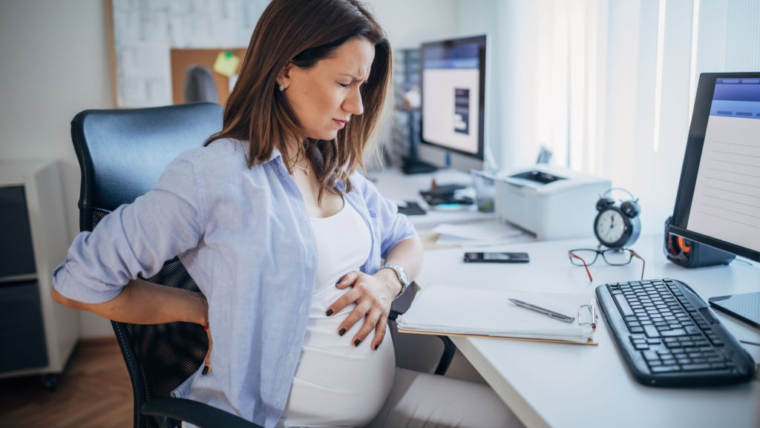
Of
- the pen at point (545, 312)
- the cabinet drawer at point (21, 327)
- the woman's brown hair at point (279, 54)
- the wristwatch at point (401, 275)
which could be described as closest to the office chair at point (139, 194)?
the woman's brown hair at point (279, 54)

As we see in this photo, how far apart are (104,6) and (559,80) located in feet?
6.31

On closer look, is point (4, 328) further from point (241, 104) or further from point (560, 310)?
point (560, 310)

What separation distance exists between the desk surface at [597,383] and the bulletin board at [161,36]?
1.90m

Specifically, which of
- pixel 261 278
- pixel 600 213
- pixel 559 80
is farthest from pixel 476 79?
pixel 261 278

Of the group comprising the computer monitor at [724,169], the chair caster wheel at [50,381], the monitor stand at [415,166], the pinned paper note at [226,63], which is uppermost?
the pinned paper note at [226,63]

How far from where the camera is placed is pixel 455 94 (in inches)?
87.7

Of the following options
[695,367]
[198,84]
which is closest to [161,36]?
[198,84]

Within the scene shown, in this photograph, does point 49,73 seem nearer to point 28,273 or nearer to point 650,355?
point 28,273

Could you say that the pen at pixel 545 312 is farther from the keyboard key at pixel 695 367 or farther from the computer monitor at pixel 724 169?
the computer monitor at pixel 724 169

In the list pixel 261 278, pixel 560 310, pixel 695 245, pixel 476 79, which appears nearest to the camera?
pixel 261 278

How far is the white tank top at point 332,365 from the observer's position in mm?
1071

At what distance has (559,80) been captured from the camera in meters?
2.13

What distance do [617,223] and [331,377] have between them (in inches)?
33.6

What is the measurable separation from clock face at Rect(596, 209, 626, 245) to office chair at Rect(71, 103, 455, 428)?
0.99m
